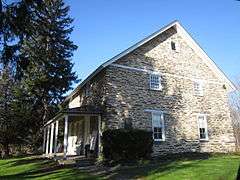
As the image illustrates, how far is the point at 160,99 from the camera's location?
20.1 meters

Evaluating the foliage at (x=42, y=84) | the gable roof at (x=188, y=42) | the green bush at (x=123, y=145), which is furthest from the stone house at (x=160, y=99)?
the foliage at (x=42, y=84)

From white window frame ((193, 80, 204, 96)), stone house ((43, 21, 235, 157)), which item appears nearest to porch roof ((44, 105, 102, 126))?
stone house ((43, 21, 235, 157))

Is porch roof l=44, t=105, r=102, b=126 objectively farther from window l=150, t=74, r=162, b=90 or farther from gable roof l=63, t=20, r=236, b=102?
window l=150, t=74, r=162, b=90

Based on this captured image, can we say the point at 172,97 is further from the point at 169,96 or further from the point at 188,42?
the point at 188,42

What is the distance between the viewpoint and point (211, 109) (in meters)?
22.8

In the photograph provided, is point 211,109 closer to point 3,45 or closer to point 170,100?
point 170,100

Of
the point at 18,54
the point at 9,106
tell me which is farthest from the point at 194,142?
the point at 9,106

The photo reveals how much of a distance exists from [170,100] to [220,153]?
523cm

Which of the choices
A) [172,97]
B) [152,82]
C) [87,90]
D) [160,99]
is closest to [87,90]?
[87,90]

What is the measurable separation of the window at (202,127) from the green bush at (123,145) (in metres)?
6.50

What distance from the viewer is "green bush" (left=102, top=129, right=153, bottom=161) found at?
16.0 metres

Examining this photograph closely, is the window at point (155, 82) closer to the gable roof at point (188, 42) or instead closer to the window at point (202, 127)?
the gable roof at point (188, 42)

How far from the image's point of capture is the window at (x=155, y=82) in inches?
796

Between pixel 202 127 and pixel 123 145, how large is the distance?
806 centimetres
